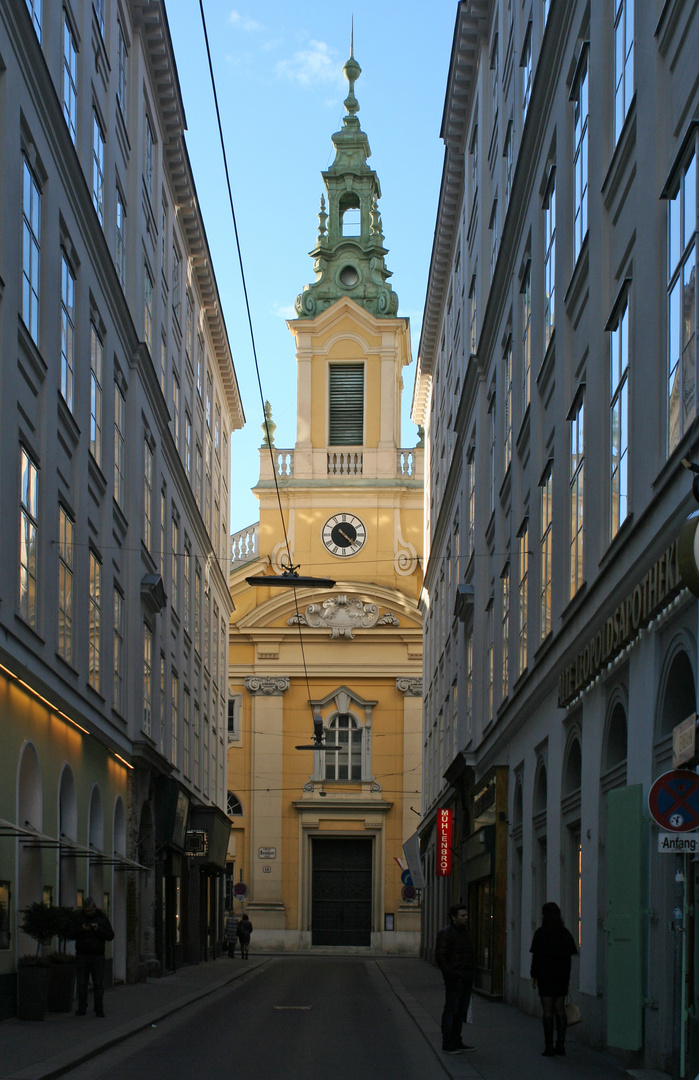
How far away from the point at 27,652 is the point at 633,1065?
9160mm

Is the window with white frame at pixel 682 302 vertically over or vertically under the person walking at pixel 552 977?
over

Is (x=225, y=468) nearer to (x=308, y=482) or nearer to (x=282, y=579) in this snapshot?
(x=308, y=482)

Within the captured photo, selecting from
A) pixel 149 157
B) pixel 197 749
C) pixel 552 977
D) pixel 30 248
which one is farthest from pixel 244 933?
pixel 552 977

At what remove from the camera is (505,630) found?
26703 millimetres

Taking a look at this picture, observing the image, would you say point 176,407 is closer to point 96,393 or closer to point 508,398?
point 96,393

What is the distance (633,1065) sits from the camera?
13.3 metres

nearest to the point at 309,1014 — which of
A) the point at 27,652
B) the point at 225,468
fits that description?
the point at 27,652

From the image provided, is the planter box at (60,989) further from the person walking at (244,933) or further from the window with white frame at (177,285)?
the person walking at (244,933)

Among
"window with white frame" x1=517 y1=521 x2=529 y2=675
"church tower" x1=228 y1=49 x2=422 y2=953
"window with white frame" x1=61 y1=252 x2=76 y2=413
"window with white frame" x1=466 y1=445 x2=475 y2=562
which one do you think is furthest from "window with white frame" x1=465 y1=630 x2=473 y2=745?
"church tower" x1=228 y1=49 x2=422 y2=953

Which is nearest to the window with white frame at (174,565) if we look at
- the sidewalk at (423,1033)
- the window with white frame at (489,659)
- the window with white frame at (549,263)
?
the window with white frame at (489,659)

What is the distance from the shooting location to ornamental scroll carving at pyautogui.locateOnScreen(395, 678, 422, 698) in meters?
59.3

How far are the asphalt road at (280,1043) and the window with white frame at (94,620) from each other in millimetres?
5640

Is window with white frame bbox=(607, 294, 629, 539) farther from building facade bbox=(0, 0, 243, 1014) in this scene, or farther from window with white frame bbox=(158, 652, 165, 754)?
window with white frame bbox=(158, 652, 165, 754)

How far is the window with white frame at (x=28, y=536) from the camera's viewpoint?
1897cm
